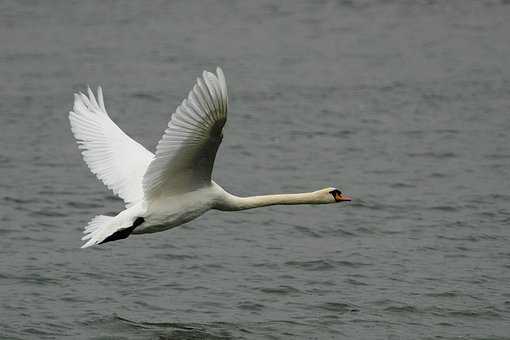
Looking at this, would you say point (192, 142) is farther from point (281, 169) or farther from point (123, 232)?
point (281, 169)

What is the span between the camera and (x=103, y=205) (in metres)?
15.1

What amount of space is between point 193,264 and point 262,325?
5.98 ft

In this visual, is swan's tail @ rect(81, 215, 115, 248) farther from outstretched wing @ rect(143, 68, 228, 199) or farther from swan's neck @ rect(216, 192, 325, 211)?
swan's neck @ rect(216, 192, 325, 211)

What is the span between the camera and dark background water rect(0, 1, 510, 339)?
1158 centimetres

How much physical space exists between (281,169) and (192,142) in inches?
275

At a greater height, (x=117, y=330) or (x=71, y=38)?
(x=71, y=38)

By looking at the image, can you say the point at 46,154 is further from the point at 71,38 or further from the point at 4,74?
the point at 71,38

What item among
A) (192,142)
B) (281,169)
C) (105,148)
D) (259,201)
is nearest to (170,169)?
(192,142)

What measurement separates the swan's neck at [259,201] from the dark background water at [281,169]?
106 cm

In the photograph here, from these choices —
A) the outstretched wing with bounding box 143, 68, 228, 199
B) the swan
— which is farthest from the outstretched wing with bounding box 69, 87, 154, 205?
the outstretched wing with bounding box 143, 68, 228, 199

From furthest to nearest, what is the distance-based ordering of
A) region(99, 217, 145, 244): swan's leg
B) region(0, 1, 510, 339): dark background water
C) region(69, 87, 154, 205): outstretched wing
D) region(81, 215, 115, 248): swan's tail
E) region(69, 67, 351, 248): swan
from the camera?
region(69, 87, 154, 205): outstretched wing → region(0, 1, 510, 339): dark background water → region(99, 217, 145, 244): swan's leg → region(81, 215, 115, 248): swan's tail → region(69, 67, 351, 248): swan

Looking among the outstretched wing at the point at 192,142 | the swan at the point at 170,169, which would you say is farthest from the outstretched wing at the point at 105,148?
the outstretched wing at the point at 192,142

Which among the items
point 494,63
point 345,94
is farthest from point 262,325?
point 494,63

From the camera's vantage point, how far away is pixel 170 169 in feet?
33.9
